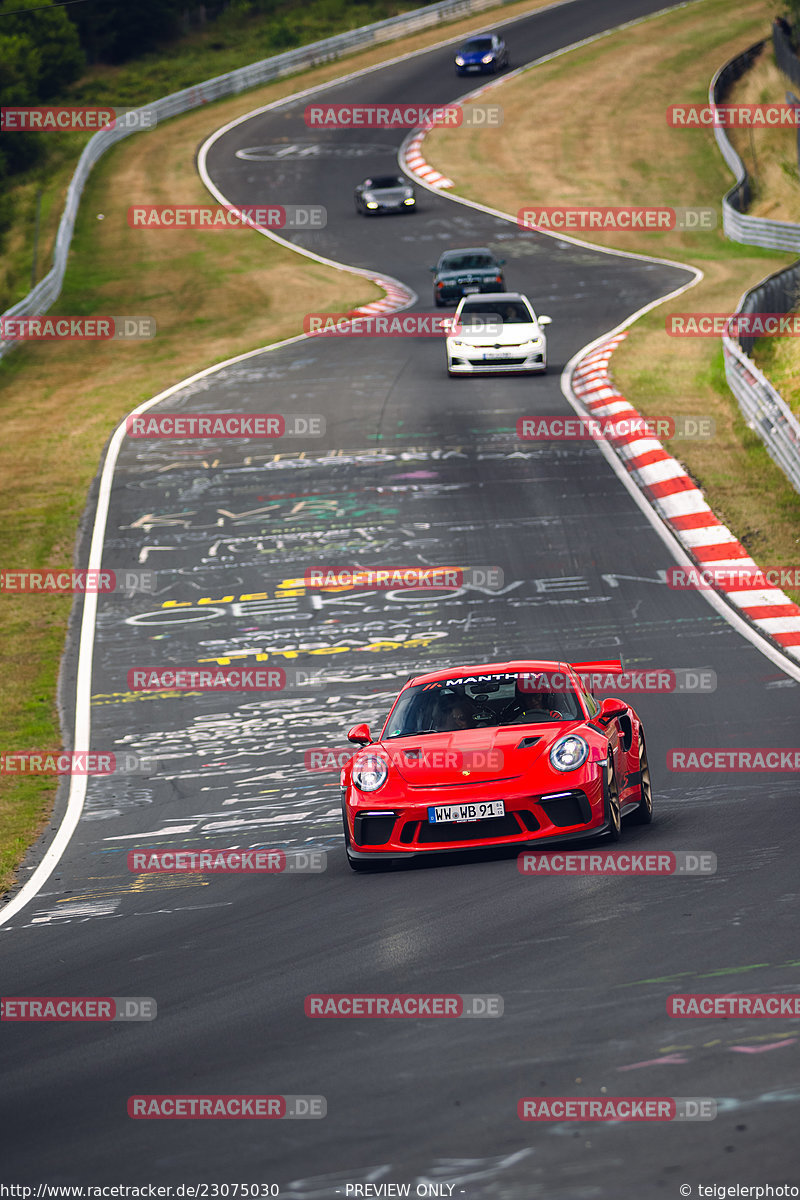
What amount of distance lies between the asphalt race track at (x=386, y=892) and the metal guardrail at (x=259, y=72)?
82.0 feet

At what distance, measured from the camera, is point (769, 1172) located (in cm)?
496

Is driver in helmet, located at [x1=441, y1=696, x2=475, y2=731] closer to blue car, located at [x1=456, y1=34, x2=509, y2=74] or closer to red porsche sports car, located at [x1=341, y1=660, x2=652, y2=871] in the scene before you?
red porsche sports car, located at [x1=341, y1=660, x2=652, y2=871]

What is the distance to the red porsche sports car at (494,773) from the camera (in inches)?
384

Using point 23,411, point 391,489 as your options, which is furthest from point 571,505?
point 23,411

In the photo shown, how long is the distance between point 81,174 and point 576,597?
43413mm

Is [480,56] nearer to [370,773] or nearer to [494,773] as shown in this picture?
[370,773]

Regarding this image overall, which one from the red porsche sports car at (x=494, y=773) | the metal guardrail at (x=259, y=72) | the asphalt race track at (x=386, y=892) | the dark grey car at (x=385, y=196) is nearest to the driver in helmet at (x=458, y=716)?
the red porsche sports car at (x=494, y=773)

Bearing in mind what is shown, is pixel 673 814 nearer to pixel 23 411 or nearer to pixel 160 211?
pixel 23 411

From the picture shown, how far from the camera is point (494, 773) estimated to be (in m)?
9.86

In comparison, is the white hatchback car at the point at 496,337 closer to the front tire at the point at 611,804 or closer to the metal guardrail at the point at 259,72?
the metal guardrail at the point at 259,72

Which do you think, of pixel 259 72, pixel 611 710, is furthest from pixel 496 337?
pixel 259 72

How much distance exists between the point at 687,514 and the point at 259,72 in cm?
5607

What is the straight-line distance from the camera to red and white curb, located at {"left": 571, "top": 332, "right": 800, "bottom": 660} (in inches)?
703

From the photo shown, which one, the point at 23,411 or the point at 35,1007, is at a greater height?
the point at 35,1007
